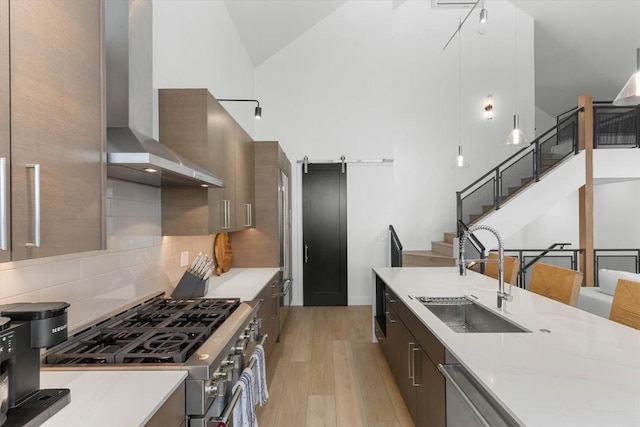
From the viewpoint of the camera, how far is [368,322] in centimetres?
496

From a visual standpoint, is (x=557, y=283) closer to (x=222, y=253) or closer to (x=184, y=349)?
(x=184, y=349)

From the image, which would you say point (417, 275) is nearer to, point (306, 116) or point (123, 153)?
point (123, 153)

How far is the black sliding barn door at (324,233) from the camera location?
595 centimetres

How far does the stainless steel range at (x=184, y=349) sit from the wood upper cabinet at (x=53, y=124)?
1.67ft

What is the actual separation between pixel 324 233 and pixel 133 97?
4340mm

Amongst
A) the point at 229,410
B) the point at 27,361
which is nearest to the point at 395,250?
the point at 229,410

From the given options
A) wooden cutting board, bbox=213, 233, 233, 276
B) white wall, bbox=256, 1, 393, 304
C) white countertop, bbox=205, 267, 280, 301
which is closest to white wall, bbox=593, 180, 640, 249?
white wall, bbox=256, 1, 393, 304

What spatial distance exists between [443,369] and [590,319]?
100 cm

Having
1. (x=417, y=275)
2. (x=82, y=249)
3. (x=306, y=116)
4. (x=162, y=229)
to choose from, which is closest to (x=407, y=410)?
(x=417, y=275)

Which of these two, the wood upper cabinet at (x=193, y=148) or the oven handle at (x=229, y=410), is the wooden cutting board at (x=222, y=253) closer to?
the wood upper cabinet at (x=193, y=148)

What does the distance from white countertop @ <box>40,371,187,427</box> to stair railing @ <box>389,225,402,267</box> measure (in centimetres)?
418

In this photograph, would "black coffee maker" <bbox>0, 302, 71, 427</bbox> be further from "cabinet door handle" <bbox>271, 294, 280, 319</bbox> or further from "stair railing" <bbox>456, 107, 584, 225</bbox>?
"stair railing" <bbox>456, 107, 584, 225</bbox>

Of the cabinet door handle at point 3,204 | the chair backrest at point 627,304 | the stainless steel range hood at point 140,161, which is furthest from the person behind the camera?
the chair backrest at point 627,304

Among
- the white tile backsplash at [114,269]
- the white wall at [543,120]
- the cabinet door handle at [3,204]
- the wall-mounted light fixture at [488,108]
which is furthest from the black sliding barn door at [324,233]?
the white wall at [543,120]
